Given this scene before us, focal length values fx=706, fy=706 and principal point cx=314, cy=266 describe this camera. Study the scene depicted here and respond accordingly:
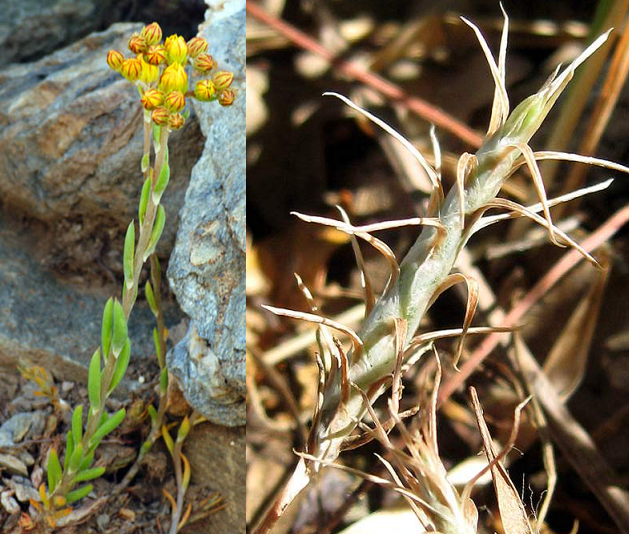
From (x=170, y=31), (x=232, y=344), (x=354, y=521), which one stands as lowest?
(x=354, y=521)

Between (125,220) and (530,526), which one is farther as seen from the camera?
(125,220)

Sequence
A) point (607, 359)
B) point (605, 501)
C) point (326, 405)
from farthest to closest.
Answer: point (607, 359) < point (605, 501) < point (326, 405)

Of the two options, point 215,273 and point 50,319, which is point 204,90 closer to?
point 215,273

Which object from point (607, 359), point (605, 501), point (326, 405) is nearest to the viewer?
point (326, 405)

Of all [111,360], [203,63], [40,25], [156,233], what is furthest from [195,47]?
[40,25]

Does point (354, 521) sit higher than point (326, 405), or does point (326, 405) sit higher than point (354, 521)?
point (326, 405)

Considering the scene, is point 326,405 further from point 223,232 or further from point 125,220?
point 125,220

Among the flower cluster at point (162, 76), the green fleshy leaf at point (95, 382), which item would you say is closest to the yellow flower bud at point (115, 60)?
the flower cluster at point (162, 76)

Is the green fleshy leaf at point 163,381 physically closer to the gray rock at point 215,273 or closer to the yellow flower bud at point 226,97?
the gray rock at point 215,273

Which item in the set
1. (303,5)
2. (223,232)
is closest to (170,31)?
(303,5)
